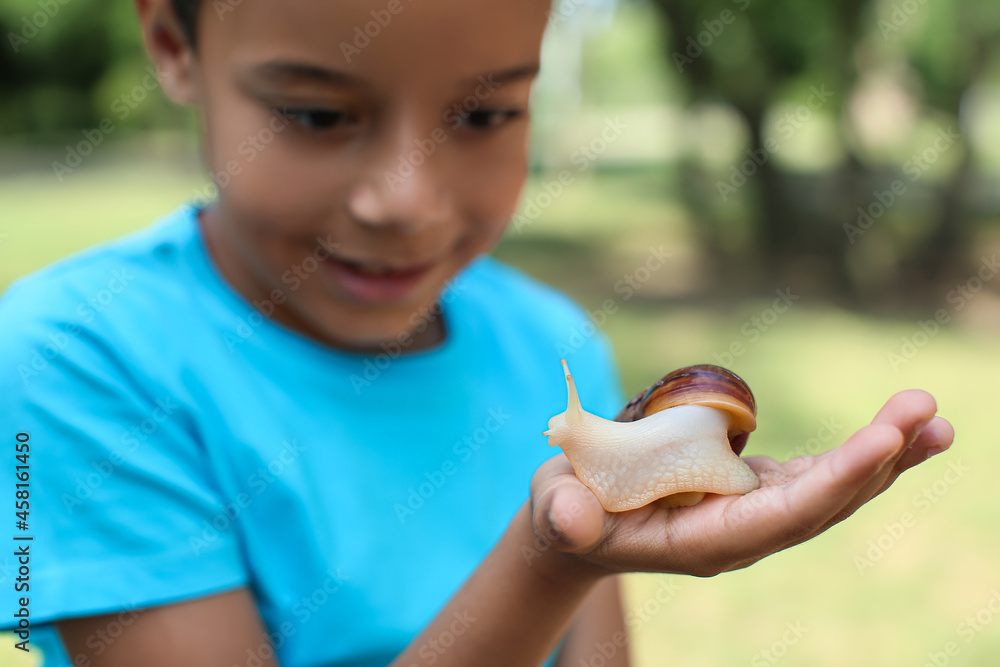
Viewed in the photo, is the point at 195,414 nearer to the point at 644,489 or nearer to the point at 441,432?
the point at 441,432

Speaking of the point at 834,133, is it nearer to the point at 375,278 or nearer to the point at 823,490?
the point at 375,278

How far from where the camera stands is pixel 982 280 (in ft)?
29.6

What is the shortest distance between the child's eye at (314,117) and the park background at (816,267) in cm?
267

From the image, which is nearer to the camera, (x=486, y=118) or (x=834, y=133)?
(x=486, y=118)

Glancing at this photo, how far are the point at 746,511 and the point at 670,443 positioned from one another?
28 cm

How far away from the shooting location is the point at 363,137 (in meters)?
1.36

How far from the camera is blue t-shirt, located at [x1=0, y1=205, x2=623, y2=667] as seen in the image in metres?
1.31

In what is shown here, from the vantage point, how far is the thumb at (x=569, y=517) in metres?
1.02

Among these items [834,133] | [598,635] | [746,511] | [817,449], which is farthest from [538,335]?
[834,133]

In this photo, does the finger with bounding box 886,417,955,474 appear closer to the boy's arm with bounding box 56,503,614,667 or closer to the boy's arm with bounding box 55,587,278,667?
the boy's arm with bounding box 56,503,614,667

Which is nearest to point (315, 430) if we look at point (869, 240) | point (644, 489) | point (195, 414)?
point (195, 414)

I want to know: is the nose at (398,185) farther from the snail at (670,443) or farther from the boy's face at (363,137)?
the snail at (670,443)

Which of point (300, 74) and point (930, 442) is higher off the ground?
point (300, 74)

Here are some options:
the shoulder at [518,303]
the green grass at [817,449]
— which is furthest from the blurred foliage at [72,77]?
the shoulder at [518,303]
